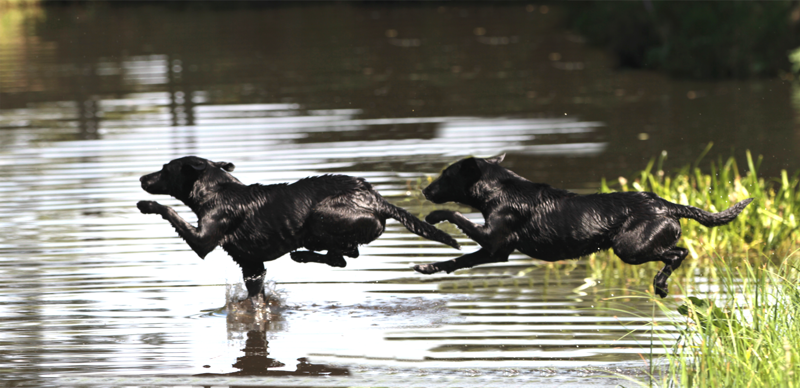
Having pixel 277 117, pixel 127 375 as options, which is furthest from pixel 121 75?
pixel 127 375

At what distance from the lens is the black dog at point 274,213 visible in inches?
189

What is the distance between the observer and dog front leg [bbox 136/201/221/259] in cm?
492

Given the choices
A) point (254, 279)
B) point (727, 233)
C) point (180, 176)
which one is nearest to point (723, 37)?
point (727, 233)

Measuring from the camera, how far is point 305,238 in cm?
490

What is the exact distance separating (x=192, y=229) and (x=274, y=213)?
420 millimetres

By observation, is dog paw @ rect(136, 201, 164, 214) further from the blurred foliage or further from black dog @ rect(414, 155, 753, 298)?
the blurred foliage

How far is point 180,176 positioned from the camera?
503 cm

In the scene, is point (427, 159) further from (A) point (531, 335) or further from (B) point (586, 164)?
(A) point (531, 335)

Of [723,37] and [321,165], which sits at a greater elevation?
[723,37]

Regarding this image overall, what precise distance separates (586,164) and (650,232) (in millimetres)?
7705

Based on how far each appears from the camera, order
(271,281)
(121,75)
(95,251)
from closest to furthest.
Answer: (271,281) < (95,251) < (121,75)

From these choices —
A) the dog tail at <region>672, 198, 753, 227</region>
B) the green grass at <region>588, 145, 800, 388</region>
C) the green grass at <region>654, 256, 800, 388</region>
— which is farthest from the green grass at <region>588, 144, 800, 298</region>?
the dog tail at <region>672, 198, 753, 227</region>

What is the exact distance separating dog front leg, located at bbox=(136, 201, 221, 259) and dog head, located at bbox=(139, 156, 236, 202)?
0.29ft

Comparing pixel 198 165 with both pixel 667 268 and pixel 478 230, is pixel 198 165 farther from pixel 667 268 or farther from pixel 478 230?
pixel 667 268
